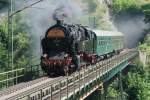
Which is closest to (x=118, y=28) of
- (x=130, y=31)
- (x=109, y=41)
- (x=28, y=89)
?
(x=130, y=31)

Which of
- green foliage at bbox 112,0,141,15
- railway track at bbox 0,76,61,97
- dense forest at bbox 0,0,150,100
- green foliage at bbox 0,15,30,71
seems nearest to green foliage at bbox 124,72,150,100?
dense forest at bbox 0,0,150,100

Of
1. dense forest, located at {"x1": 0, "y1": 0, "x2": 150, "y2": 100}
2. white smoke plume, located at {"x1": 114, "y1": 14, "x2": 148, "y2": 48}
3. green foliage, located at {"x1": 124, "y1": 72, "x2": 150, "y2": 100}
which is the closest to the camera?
green foliage, located at {"x1": 124, "y1": 72, "x2": 150, "y2": 100}

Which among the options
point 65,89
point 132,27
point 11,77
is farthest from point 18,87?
point 132,27

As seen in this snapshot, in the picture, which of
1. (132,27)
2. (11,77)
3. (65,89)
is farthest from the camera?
(132,27)

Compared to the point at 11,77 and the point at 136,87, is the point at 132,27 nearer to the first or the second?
the point at 136,87

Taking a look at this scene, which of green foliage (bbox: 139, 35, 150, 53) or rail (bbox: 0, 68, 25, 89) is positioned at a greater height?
green foliage (bbox: 139, 35, 150, 53)

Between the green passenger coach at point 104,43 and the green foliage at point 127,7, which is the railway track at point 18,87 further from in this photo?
the green foliage at point 127,7

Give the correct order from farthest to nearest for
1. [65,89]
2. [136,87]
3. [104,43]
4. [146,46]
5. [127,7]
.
Result: [127,7] < [146,46] < [136,87] < [104,43] < [65,89]

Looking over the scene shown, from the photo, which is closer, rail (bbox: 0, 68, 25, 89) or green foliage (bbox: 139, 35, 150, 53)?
rail (bbox: 0, 68, 25, 89)

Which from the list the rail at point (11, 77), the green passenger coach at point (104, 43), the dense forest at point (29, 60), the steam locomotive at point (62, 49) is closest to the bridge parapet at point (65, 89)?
the steam locomotive at point (62, 49)

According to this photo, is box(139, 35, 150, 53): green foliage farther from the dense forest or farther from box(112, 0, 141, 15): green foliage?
box(112, 0, 141, 15): green foliage

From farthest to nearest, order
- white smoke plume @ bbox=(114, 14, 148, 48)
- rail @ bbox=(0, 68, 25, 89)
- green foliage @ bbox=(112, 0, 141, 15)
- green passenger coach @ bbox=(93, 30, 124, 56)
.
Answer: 1. green foliage @ bbox=(112, 0, 141, 15)
2. white smoke plume @ bbox=(114, 14, 148, 48)
3. green passenger coach @ bbox=(93, 30, 124, 56)
4. rail @ bbox=(0, 68, 25, 89)

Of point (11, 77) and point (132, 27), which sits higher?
point (132, 27)

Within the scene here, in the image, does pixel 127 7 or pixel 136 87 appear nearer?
pixel 136 87
